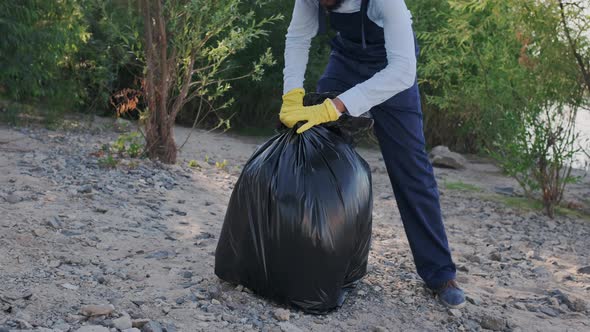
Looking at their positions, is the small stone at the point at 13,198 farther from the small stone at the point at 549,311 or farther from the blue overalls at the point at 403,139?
the small stone at the point at 549,311

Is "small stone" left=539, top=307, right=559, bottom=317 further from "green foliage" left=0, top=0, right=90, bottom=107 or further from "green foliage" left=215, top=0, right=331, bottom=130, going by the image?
"green foliage" left=215, top=0, right=331, bottom=130

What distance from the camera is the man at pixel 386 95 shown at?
276 cm

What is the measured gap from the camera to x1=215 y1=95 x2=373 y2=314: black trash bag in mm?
2723

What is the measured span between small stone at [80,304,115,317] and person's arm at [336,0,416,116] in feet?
3.61

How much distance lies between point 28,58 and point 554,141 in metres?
4.54

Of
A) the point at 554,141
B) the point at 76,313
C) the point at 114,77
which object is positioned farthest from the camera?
the point at 114,77

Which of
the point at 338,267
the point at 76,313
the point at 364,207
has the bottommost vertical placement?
the point at 76,313

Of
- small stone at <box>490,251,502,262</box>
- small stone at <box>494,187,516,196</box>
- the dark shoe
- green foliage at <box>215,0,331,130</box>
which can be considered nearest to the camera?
the dark shoe

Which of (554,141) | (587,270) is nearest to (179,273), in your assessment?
(587,270)

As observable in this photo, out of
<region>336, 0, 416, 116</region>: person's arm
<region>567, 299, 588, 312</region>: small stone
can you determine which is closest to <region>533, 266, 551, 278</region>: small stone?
<region>567, 299, 588, 312</region>: small stone

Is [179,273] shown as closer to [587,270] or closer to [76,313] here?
[76,313]

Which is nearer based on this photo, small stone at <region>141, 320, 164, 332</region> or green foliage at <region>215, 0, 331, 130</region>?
small stone at <region>141, 320, 164, 332</region>

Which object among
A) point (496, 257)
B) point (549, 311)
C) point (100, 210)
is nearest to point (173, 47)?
point (100, 210)

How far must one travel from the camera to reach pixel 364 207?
2.89 meters
